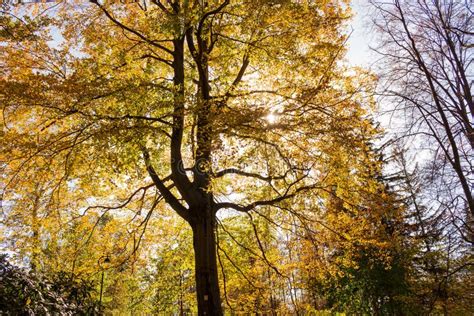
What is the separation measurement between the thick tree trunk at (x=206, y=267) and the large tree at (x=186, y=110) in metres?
0.02

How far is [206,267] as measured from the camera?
21.3 feet

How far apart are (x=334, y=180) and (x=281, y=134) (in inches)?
72.5

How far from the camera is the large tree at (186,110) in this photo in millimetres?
5578

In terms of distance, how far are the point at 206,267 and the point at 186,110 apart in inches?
121

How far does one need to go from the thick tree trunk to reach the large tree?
0.07 feet

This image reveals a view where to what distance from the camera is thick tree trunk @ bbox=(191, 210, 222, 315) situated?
617cm

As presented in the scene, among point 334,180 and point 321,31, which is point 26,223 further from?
point 321,31

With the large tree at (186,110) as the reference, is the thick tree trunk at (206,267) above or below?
below

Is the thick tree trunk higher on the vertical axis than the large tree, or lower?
lower

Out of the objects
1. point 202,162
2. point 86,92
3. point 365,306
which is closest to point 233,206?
point 202,162

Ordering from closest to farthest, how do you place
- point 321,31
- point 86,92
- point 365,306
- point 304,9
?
point 86,92 → point 304,9 → point 321,31 → point 365,306

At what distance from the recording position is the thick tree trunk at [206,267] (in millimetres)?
6168

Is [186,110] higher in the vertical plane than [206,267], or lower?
higher

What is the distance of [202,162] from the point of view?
21.6 ft
